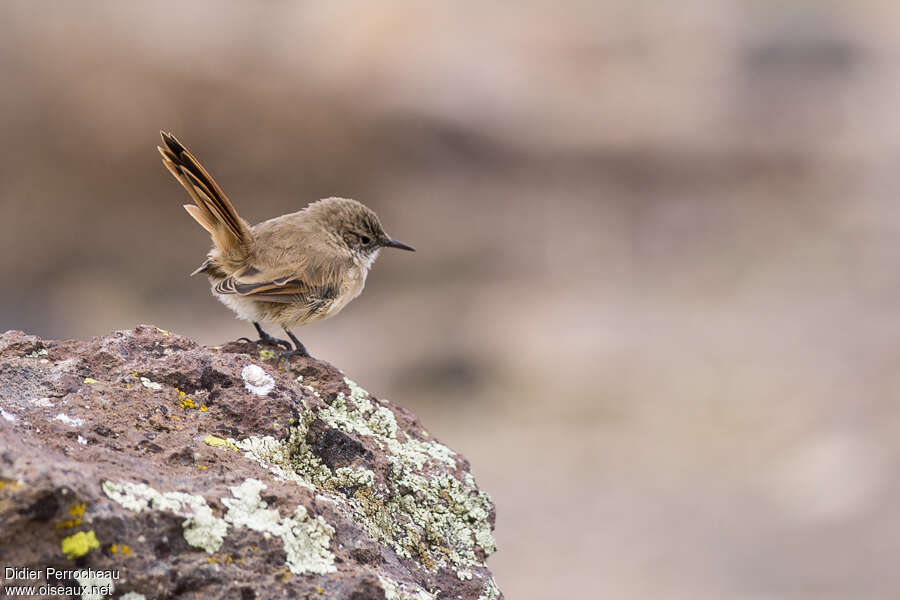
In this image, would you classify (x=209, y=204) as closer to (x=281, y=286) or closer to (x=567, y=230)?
(x=281, y=286)

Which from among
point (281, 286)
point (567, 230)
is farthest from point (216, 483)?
point (567, 230)

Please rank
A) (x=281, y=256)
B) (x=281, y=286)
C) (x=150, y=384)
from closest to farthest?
1. (x=150, y=384)
2. (x=281, y=286)
3. (x=281, y=256)

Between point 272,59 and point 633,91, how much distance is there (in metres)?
6.67

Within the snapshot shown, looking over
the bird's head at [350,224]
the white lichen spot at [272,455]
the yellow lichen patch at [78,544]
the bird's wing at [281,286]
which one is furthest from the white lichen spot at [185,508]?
the bird's head at [350,224]

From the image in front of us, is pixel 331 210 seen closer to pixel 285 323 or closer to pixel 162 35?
pixel 285 323

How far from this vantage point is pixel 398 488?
371 cm

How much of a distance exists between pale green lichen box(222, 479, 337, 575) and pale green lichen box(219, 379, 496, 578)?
26cm

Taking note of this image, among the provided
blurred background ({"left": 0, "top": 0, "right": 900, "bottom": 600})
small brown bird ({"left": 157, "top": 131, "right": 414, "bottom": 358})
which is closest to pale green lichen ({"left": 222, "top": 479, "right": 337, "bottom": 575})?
small brown bird ({"left": 157, "top": 131, "right": 414, "bottom": 358})

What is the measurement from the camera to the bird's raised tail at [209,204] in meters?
4.79

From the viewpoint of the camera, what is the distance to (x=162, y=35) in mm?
16688

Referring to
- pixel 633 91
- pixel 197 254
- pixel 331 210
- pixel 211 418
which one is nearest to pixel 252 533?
pixel 211 418

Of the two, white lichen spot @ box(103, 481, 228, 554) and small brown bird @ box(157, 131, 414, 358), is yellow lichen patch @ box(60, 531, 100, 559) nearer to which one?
white lichen spot @ box(103, 481, 228, 554)

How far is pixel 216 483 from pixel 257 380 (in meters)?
0.71

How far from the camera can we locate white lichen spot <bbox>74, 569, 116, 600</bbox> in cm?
252
